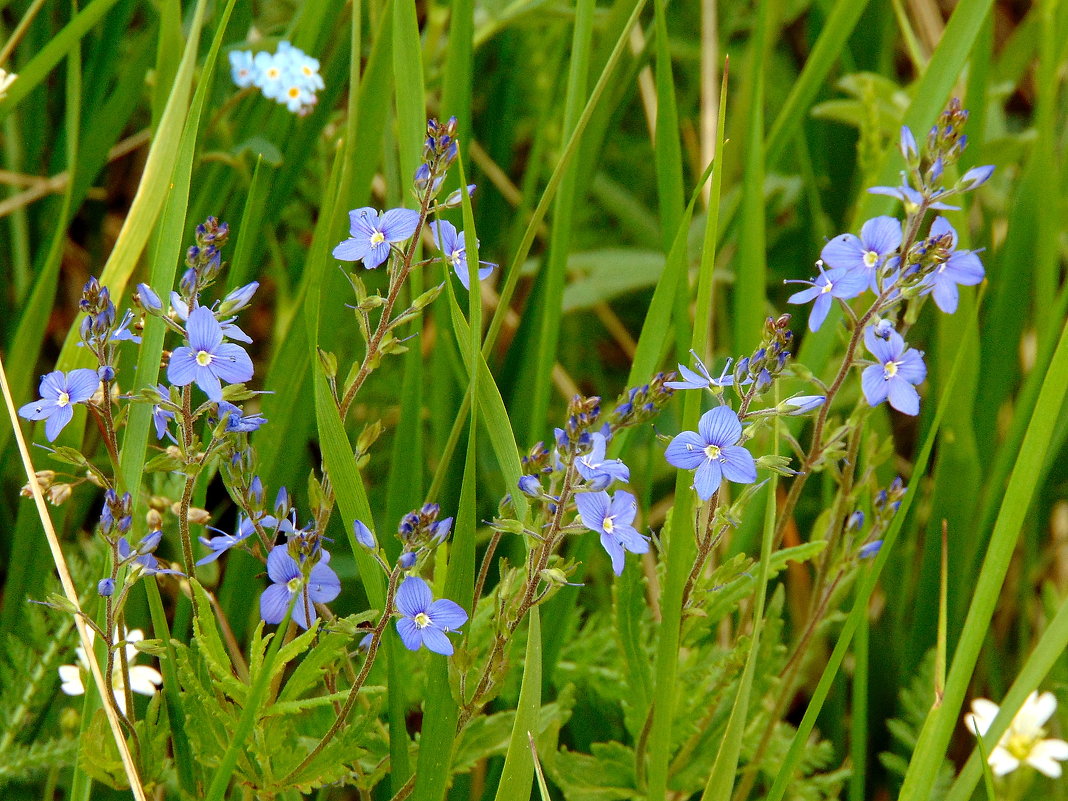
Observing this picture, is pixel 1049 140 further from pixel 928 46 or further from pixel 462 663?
pixel 462 663

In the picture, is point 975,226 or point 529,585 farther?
point 975,226

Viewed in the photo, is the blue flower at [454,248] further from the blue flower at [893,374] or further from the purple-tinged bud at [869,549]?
the purple-tinged bud at [869,549]

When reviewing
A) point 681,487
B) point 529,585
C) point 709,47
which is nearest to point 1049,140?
point 709,47

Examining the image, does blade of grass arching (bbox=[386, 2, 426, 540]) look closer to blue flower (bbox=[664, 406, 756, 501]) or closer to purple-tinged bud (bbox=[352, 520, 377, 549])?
purple-tinged bud (bbox=[352, 520, 377, 549])

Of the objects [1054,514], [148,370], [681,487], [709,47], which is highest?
[709,47]

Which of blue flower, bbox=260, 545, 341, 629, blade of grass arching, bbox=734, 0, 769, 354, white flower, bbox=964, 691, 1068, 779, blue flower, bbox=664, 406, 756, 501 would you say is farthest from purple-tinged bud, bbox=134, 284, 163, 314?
white flower, bbox=964, 691, 1068, 779

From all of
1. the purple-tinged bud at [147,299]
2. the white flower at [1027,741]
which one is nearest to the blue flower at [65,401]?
the purple-tinged bud at [147,299]
